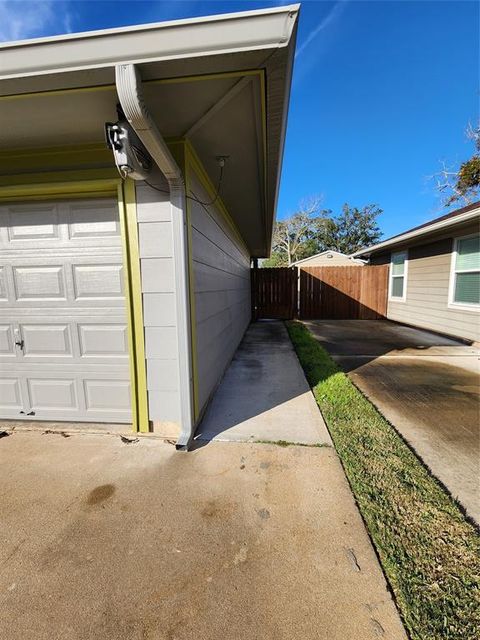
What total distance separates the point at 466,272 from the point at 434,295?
1.21 m

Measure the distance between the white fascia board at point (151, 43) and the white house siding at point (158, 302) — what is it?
89 cm

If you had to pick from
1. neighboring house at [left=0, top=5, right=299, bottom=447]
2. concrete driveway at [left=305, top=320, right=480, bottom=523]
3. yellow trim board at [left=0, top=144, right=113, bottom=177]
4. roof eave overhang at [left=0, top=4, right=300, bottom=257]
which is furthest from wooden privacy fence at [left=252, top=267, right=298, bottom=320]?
roof eave overhang at [left=0, top=4, right=300, bottom=257]

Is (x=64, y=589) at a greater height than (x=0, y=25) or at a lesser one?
lesser

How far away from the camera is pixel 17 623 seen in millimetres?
1159

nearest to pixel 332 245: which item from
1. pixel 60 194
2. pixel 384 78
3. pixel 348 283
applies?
pixel 348 283

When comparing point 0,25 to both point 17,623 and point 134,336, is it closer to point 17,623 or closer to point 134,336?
point 134,336

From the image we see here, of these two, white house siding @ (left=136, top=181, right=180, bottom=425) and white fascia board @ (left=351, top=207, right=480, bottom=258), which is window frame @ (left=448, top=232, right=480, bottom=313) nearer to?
white fascia board @ (left=351, top=207, right=480, bottom=258)

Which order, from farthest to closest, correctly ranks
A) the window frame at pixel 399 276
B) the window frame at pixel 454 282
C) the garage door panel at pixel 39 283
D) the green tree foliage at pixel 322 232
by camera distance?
the green tree foliage at pixel 322 232 → the window frame at pixel 399 276 → the window frame at pixel 454 282 → the garage door panel at pixel 39 283

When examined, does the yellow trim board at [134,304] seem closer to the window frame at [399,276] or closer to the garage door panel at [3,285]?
the garage door panel at [3,285]

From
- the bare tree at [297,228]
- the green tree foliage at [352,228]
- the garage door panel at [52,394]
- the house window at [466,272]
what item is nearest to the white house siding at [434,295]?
the house window at [466,272]

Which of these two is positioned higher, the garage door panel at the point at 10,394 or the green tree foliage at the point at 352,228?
the green tree foliage at the point at 352,228

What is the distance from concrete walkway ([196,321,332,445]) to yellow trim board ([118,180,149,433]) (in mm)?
606

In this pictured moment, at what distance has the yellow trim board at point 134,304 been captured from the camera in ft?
7.88

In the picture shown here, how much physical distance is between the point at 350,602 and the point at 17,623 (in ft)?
4.53
